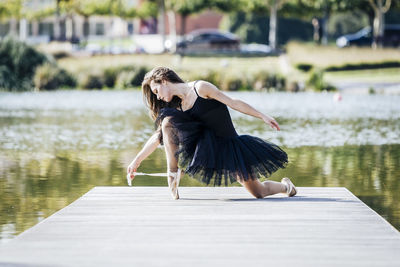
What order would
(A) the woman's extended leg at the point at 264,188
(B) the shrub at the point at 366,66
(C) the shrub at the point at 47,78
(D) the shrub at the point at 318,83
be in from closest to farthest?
(A) the woman's extended leg at the point at 264,188, (D) the shrub at the point at 318,83, (C) the shrub at the point at 47,78, (B) the shrub at the point at 366,66

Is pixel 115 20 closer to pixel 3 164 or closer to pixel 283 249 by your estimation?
pixel 3 164

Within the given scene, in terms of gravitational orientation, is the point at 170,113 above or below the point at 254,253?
above

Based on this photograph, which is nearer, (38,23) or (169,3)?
(169,3)

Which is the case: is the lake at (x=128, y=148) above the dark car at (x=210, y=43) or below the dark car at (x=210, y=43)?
below

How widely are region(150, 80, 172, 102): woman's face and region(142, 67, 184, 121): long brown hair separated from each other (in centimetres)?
3

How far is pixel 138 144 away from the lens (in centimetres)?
1472

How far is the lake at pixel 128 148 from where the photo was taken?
912 cm

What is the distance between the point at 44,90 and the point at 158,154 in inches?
807

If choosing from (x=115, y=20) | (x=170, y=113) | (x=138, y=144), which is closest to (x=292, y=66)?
(x=138, y=144)

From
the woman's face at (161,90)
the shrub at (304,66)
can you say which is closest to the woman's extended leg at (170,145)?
the woman's face at (161,90)

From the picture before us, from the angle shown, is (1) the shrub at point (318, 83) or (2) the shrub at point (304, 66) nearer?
(1) the shrub at point (318, 83)

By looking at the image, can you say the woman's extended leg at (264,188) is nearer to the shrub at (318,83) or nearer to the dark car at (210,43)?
the shrub at (318,83)

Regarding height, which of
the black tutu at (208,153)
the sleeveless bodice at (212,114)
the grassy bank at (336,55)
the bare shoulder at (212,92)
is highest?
the bare shoulder at (212,92)

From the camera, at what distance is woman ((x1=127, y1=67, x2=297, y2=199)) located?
6.84m
